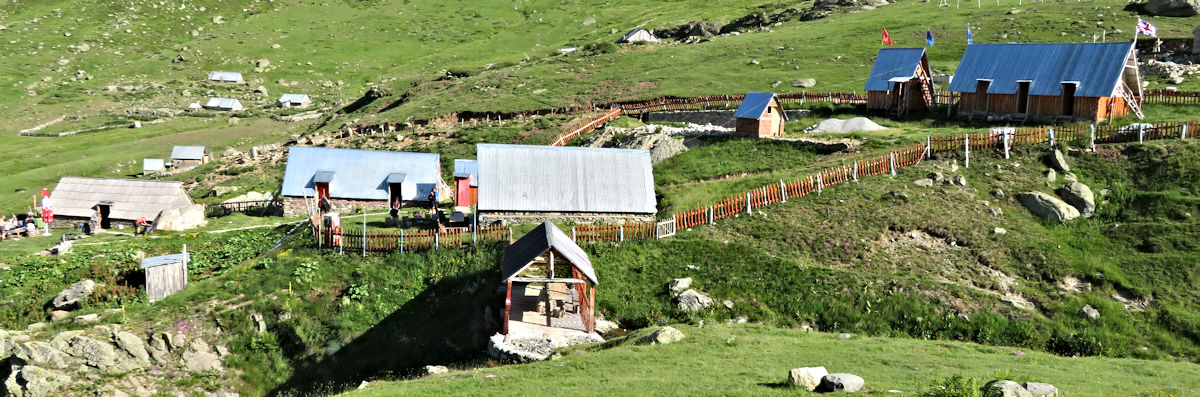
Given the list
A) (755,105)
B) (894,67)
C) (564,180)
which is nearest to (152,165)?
(564,180)

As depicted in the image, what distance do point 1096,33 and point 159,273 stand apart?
7478 centimetres

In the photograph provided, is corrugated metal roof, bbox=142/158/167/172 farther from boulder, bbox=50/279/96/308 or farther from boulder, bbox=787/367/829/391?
boulder, bbox=787/367/829/391

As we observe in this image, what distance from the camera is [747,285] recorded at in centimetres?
3197

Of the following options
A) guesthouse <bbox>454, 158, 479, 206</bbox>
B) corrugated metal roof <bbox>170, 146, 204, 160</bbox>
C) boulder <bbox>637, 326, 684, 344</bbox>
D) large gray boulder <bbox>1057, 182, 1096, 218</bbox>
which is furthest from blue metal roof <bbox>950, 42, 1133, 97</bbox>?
corrugated metal roof <bbox>170, 146, 204, 160</bbox>

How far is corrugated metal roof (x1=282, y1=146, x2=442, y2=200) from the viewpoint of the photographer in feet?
161

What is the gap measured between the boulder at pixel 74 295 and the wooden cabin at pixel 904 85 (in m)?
47.5

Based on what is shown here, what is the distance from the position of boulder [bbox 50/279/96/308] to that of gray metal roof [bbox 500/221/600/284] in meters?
16.0

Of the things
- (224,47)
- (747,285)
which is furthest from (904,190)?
(224,47)

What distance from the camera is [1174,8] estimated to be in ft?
260

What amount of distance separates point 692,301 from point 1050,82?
105ft

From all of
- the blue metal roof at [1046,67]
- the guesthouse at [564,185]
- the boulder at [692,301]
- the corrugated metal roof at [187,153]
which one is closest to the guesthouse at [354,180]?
the guesthouse at [564,185]

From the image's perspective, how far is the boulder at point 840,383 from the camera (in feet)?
62.0

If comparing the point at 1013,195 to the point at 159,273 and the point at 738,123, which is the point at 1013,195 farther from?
the point at 159,273

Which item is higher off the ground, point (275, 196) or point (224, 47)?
point (224, 47)
